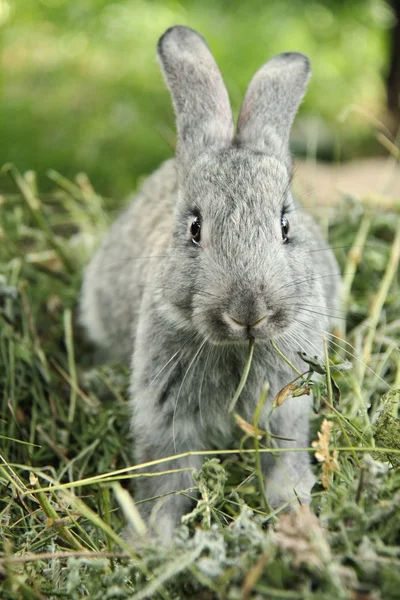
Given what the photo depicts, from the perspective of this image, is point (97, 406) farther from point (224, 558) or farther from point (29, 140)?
point (29, 140)

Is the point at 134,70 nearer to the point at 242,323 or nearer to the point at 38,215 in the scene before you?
the point at 38,215

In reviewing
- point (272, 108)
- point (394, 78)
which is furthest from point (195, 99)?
point (394, 78)

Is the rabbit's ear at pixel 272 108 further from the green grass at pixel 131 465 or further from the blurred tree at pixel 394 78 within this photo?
the blurred tree at pixel 394 78

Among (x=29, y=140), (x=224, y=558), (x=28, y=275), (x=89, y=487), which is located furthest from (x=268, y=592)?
(x=29, y=140)

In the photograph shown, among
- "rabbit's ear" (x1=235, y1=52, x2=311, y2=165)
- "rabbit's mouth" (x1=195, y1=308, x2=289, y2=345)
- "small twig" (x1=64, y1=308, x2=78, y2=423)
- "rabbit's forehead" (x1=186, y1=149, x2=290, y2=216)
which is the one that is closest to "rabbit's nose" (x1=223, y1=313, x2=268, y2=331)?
"rabbit's mouth" (x1=195, y1=308, x2=289, y2=345)

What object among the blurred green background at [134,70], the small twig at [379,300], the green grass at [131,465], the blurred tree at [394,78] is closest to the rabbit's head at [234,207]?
the green grass at [131,465]

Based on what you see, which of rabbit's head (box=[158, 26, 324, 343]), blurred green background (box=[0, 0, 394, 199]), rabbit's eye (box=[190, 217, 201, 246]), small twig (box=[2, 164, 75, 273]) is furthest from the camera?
blurred green background (box=[0, 0, 394, 199])

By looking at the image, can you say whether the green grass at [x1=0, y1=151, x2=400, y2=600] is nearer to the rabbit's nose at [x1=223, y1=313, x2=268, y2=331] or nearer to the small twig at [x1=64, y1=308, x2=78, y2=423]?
the small twig at [x1=64, y1=308, x2=78, y2=423]
